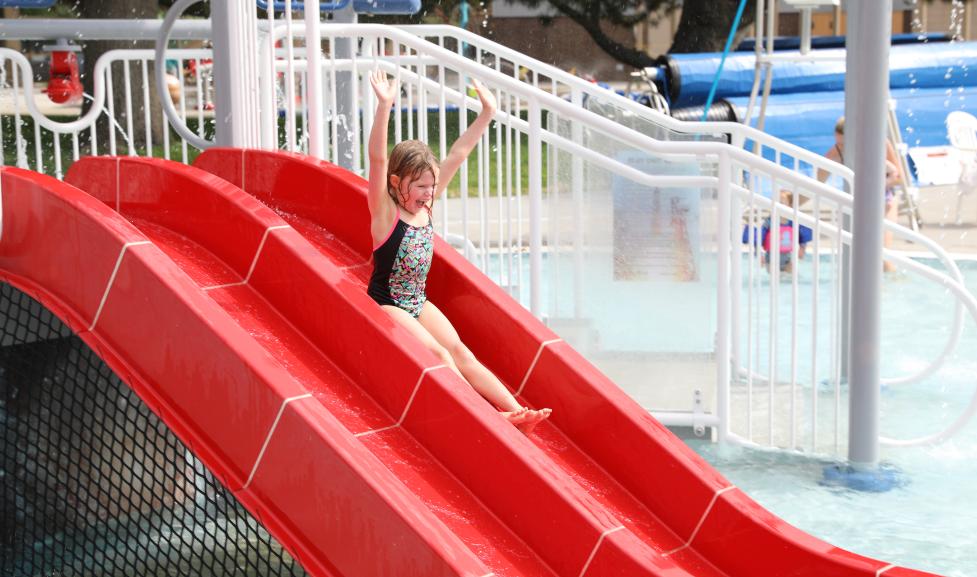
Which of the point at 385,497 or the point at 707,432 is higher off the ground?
the point at 385,497

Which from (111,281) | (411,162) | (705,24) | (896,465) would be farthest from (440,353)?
(705,24)

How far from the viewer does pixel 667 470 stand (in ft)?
13.4

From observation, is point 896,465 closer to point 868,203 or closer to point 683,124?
point 868,203

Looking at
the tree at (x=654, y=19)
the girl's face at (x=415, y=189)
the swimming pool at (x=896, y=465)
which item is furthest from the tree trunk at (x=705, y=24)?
the girl's face at (x=415, y=189)

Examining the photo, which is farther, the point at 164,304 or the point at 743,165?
the point at 743,165

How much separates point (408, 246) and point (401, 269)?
0.09 meters

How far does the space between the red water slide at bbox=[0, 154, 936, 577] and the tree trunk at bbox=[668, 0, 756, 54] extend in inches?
726

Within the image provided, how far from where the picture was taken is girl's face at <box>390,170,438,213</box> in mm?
4422

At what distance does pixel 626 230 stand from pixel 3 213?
2.74m

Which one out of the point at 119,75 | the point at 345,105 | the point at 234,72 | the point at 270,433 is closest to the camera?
the point at 270,433

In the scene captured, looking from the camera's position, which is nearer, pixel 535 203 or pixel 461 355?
pixel 461 355

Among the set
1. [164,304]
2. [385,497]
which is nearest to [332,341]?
[164,304]

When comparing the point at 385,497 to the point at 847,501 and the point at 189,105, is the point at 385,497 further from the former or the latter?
the point at 189,105

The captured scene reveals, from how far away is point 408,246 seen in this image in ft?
14.4
